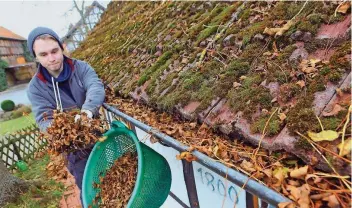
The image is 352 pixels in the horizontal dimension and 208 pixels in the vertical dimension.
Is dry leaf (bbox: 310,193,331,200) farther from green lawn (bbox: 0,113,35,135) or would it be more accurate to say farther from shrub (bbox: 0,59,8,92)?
shrub (bbox: 0,59,8,92)

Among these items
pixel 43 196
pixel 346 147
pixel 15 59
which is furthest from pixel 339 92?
pixel 15 59

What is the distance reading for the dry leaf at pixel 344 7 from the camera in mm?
1757

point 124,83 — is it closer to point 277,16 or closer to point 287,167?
point 277,16

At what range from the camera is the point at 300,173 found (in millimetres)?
1242

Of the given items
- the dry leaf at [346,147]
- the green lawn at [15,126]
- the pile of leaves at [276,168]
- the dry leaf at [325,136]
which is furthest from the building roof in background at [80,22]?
the dry leaf at [346,147]

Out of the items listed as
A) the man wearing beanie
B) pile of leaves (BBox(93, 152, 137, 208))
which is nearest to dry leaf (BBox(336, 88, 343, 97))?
pile of leaves (BBox(93, 152, 137, 208))

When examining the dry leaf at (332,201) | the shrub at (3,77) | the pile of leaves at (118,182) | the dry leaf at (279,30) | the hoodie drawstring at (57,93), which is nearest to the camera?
the dry leaf at (332,201)

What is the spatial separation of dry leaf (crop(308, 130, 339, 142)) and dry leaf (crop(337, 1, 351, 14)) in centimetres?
94

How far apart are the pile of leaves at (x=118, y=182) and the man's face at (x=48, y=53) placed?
1251 millimetres

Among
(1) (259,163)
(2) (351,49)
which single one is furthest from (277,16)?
(1) (259,163)

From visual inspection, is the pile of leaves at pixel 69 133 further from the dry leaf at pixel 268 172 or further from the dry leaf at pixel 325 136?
the dry leaf at pixel 325 136

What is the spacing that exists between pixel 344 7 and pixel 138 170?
1.81 m

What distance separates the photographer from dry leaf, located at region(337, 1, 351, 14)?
176 centimetres

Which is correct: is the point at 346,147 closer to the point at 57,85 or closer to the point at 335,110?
the point at 335,110
